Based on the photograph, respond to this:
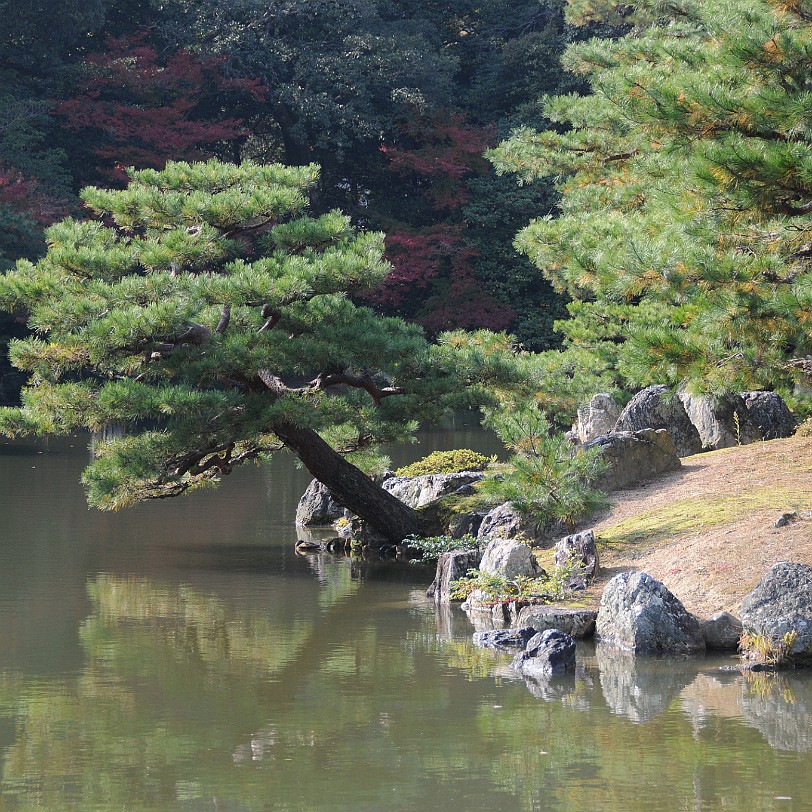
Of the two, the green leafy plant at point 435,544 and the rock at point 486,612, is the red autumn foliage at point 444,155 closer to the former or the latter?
the green leafy plant at point 435,544

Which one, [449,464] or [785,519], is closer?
[785,519]

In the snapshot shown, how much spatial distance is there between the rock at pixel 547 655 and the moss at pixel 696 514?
206 cm

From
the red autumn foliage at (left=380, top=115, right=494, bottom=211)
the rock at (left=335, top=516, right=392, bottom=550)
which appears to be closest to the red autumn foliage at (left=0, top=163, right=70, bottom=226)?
the red autumn foliage at (left=380, top=115, right=494, bottom=211)

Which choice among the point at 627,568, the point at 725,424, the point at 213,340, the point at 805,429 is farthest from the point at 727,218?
the point at 725,424

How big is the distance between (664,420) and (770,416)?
1.08 metres

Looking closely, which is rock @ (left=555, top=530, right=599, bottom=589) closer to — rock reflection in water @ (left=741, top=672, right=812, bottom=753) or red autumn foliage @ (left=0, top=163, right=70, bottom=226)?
rock reflection in water @ (left=741, top=672, right=812, bottom=753)

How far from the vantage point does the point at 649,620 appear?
679 centimetres

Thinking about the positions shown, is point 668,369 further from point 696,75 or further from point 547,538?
point 547,538

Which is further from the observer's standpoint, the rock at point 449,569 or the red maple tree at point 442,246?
the red maple tree at point 442,246

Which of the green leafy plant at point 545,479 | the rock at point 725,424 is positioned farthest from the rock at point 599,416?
the green leafy plant at point 545,479

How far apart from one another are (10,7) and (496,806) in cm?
2604

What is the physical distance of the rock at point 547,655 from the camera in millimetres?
6362

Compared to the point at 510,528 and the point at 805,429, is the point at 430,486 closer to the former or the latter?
the point at 510,528

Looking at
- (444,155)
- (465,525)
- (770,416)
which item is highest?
(444,155)
